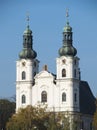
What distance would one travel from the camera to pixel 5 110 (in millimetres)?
122688

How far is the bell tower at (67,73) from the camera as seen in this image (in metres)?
112

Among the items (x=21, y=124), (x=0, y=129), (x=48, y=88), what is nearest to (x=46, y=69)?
(x=48, y=88)

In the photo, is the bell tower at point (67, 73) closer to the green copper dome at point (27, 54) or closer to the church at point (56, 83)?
the church at point (56, 83)

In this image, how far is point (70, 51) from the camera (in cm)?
11281

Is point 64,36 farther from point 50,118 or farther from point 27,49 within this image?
point 50,118

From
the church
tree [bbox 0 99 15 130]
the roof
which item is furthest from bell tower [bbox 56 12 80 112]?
tree [bbox 0 99 15 130]

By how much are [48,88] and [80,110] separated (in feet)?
18.1

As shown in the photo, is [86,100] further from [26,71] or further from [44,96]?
[26,71]

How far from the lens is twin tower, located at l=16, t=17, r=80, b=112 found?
368 ft

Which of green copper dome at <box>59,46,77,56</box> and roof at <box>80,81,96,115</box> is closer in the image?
green copper dome at <box>59,46,77,56</box>

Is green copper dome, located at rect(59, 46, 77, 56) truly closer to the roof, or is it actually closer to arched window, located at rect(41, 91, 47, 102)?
arched window, located at rect(41, 91, 47, 102)

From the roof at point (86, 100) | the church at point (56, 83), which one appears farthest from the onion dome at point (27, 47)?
the roof at point (86, 100)

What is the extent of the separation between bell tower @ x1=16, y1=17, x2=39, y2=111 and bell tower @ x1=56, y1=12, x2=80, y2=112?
462 centimetres

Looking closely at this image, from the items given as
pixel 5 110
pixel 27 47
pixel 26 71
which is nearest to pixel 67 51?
pixel 27 47
